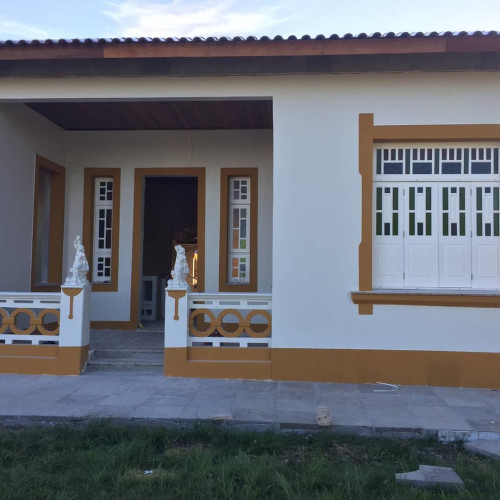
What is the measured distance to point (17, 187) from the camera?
26.7 feet

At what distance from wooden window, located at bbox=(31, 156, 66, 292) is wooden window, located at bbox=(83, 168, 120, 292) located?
442mm

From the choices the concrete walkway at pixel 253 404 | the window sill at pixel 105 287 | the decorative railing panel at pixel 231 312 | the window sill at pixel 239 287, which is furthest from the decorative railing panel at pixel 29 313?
the window sill at pixel 239 287

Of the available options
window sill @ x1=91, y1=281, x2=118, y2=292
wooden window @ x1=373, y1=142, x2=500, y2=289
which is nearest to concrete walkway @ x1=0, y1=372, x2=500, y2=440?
wooden window @ x1=373, y1=142, x2=500, y2=289

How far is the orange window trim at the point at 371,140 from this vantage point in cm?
672

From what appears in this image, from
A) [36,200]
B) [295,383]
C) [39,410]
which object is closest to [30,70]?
[36,200]

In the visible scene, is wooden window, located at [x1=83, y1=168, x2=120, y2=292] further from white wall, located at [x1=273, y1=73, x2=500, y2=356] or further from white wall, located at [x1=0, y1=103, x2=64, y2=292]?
white wall, located at [x1=273, y1=73, x2=500, y2=356]

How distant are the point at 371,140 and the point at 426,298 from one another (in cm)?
218

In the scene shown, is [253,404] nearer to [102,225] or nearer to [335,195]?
[335,195]

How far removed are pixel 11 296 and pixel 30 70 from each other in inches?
124

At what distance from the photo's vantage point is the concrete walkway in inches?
201

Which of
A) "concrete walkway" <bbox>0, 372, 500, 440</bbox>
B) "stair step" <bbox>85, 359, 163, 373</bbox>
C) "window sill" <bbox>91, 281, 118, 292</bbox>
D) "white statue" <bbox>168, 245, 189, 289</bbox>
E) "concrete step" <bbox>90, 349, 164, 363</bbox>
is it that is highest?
"white statue" <bbox>168, 245, 189, 289</bbox>

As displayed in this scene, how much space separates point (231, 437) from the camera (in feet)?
15.8

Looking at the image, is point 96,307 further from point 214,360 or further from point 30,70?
point 30,70

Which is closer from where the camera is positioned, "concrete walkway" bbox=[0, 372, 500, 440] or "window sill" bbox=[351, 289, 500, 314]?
"concrete walkway" bbox=[0, 372, 500, 440]
